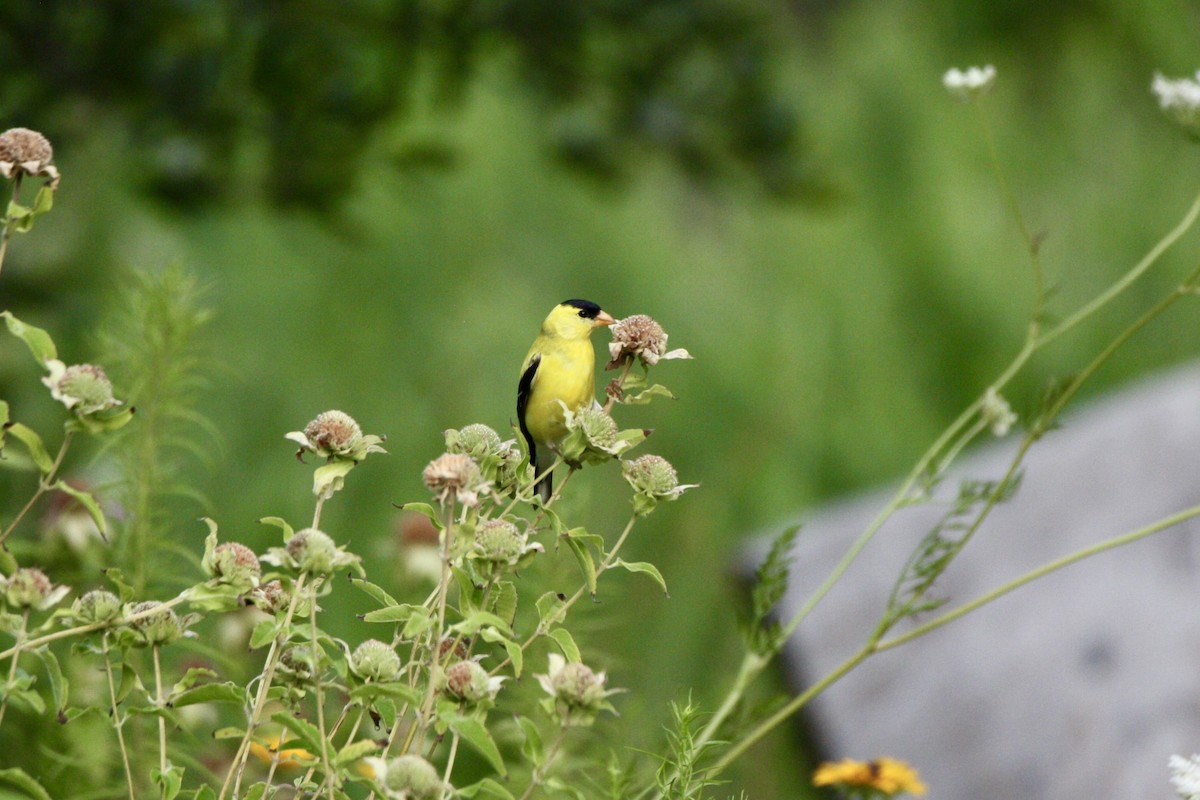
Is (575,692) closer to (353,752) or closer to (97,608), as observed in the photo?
(353,752)

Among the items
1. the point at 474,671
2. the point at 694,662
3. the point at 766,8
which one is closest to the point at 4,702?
the point at 474,671

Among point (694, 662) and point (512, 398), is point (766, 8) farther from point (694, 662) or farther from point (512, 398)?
point (694, 662)

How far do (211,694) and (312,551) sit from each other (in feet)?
0.30

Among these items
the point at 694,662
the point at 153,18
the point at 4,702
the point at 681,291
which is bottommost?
the point at 694,662

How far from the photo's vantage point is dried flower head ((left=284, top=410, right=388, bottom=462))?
1.79 ft

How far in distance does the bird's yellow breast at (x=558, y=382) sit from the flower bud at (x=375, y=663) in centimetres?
17

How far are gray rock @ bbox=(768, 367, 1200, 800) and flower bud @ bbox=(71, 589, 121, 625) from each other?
156cm

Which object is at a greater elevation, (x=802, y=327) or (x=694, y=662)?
(x=802, y=327)

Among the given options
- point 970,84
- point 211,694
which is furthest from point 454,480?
point 970,84

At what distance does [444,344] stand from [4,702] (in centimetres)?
181

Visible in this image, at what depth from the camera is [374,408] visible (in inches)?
87.4

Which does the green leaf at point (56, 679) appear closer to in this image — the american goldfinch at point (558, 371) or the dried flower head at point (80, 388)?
the dried flower head at point (80, 388)

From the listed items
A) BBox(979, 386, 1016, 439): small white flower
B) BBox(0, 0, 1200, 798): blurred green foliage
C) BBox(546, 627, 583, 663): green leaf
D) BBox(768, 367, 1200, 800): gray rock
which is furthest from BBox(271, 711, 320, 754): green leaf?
BBox(768, 367, 1200, 800): gray rock

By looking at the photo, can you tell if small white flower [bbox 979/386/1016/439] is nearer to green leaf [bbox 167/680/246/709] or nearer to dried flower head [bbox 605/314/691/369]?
dried flower head [bbox 605/314/691/369]
